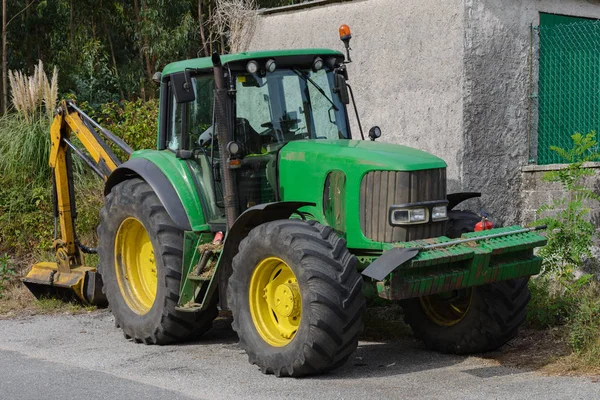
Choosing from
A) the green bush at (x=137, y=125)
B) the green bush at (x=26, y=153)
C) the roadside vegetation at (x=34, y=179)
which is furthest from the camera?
the green bush at (x=137, y=125)

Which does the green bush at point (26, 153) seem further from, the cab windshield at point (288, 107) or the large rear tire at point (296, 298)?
the large rear tire at point (296, 298)

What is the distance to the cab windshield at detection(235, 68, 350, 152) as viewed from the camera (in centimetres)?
746

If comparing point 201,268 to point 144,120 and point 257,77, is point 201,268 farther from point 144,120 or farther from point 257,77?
point 144,120

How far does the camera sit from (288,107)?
297 inches

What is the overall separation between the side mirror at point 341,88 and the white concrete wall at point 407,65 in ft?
7.77

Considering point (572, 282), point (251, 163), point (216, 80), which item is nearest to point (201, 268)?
point (251, 163)

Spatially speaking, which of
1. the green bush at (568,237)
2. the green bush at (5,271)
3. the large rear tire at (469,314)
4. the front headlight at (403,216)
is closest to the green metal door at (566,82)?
the green bush at (568,237)

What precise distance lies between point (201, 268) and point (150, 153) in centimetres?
129

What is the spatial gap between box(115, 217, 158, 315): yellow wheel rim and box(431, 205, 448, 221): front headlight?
2.69 metres

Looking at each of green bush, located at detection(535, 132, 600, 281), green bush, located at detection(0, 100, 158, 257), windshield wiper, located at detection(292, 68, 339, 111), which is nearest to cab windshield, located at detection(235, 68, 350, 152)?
windshield wiper, located at detection(292, 68, 339, 111)

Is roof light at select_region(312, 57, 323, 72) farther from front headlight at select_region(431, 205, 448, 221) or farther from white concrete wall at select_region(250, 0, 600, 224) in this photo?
white concrete wall at select_region(250, 0, 600, 224)

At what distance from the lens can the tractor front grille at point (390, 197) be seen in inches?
267

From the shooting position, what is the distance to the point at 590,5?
35.6 ft

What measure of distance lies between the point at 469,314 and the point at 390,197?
1275 millimetres
